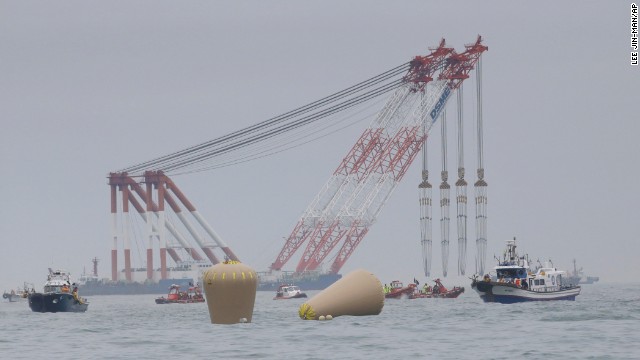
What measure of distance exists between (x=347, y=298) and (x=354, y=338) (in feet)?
72.4

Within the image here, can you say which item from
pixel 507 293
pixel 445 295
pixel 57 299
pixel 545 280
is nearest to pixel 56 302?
pixel 57 299

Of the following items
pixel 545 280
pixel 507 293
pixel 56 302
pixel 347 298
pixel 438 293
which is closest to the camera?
pixel 347 298

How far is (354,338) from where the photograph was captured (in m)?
82.2

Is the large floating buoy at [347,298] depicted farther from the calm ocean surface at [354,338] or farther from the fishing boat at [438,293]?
the fishing boat at [438,293]

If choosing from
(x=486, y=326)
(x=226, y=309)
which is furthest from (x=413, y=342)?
(x=226, y=309)

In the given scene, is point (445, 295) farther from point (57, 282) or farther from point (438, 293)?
point (57, 282)

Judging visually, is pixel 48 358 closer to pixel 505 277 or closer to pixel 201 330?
pixel 201 330

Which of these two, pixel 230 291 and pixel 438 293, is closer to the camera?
pixel 230 291

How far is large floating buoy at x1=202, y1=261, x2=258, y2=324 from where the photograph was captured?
322ft

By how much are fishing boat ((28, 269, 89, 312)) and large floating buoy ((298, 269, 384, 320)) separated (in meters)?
51.7

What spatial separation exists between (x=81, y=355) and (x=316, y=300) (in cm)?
3280

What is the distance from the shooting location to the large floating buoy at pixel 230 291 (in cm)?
9812

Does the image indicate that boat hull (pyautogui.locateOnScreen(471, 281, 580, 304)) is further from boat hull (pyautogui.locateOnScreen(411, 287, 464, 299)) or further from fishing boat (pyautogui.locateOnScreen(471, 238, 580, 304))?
boat hull (pyautogui.locateOnScreen(411, 287, 464, 299))

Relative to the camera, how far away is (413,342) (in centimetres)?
7956
